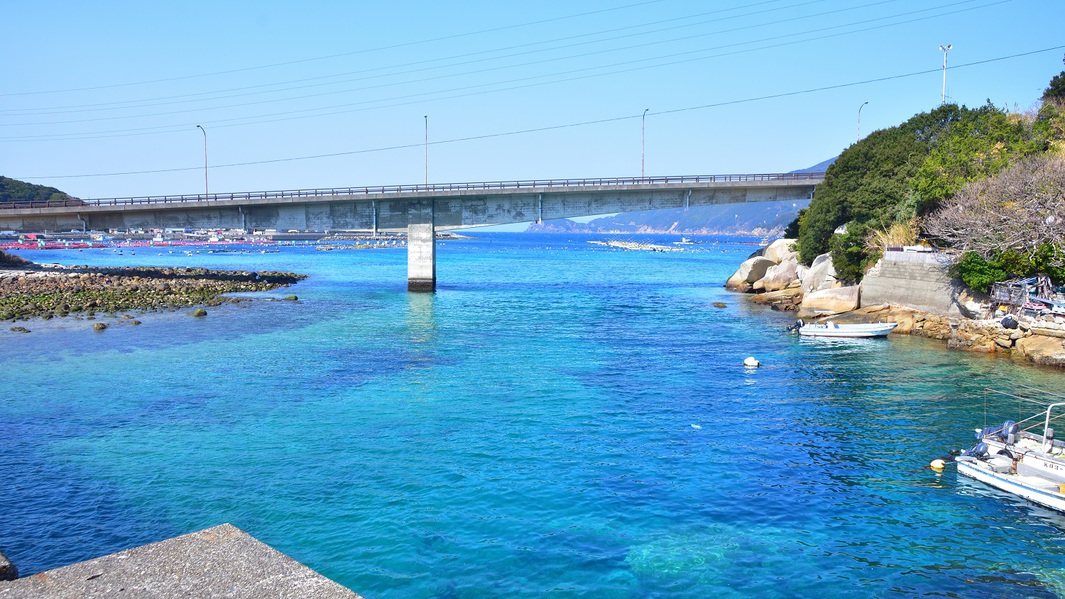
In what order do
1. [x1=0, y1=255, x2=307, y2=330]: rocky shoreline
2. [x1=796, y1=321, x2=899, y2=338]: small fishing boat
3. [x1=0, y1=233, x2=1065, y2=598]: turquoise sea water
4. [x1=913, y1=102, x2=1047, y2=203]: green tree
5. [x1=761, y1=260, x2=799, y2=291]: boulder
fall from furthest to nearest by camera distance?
[x1=761, y1=260, x2=799, y2=291]: boulder < [x1=0, y1=255, x2=307, y2=330]: rocky shoreline < [x1=913, y1=102, x2=1047, y2=203]: green tree < [x1=796, y1=321, x2=899, y2=338]: small fishing boat < [x1=0, y1=233, x2=1065, y2=598]: turquoise sea water

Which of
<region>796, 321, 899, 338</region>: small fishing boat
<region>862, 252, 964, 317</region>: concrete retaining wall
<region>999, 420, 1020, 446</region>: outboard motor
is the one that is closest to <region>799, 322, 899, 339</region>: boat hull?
<region>796, 321, 899, 338</region>: small fishing boat

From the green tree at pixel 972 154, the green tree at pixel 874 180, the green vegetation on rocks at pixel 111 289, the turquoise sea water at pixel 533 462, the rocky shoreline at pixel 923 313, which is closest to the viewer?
the turquoise sea water at pixel 533 462

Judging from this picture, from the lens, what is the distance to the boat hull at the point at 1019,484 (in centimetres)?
1920

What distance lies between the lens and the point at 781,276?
67.4 metres

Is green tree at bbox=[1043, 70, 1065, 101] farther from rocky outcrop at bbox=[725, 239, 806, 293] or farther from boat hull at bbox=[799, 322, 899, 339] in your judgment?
boat hull at bbox=[799, 322, 899, 339]

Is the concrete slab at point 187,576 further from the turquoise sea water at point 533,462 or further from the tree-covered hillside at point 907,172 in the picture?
the tree-covered hillside at point 907,172

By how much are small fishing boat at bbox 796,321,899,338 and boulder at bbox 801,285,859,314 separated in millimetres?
6264

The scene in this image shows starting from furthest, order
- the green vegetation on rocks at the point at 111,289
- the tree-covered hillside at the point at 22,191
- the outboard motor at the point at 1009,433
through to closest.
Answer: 1. the tree-covered hillside at the point at 22,191
2. the green vegetation on rocks at the point at 111,289
3. the outboard motor at the point at 1009,433

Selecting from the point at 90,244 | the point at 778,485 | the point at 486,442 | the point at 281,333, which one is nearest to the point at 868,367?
the point at 778,485

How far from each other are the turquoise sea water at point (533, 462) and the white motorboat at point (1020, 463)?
44 centimetres

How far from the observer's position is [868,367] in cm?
3659

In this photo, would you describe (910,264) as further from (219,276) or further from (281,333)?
(219,276)

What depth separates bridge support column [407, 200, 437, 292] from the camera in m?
72.8

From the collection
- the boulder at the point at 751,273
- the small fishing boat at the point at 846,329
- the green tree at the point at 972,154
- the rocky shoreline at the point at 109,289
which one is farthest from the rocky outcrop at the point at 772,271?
the rocky shoreline at the point at 109,289
